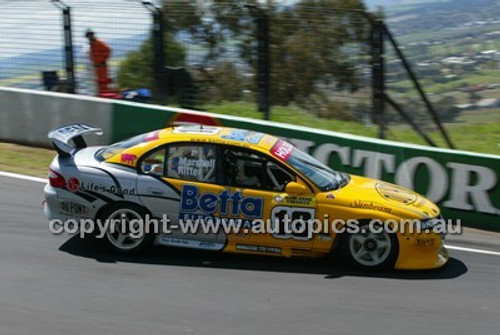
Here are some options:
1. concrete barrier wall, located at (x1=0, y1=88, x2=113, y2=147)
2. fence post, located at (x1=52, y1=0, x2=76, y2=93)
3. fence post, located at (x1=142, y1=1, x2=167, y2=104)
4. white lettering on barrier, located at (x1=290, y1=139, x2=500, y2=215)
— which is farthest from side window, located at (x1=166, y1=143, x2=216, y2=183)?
fence post, located at (x1=52, y1=0, x2=76, y2=93)

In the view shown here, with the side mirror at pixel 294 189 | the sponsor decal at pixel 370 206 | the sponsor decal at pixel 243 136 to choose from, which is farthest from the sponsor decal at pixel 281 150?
the sponsor decal at pixel 370 206

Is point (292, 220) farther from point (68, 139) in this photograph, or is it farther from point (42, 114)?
point (42, 114)

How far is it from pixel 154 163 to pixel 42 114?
5.59 metres

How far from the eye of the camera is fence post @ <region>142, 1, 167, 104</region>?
538 inches

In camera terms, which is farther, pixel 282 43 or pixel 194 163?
pixel 282 43

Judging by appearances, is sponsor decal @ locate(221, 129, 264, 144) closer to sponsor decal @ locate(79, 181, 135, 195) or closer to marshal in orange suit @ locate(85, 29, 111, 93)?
sponsor decal @ locate(79, 181, 135, 195)

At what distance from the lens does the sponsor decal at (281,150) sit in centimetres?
827

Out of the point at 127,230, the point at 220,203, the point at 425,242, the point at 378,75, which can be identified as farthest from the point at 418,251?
the point at 378,75

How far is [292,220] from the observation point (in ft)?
26.4

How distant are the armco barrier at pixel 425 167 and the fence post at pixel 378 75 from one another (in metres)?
1.84

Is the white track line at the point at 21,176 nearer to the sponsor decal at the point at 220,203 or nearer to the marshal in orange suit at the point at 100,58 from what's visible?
the marshal in orange suit at the point at 100,58

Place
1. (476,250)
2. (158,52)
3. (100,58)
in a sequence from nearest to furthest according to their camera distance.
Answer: (476,250) → (158,52) → (100,58)

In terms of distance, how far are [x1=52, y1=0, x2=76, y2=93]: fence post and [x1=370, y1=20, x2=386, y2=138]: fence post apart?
559cm

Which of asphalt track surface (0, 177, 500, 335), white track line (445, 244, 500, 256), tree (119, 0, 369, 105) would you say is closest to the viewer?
asphalt track surface (0, 177, 500, 335)
